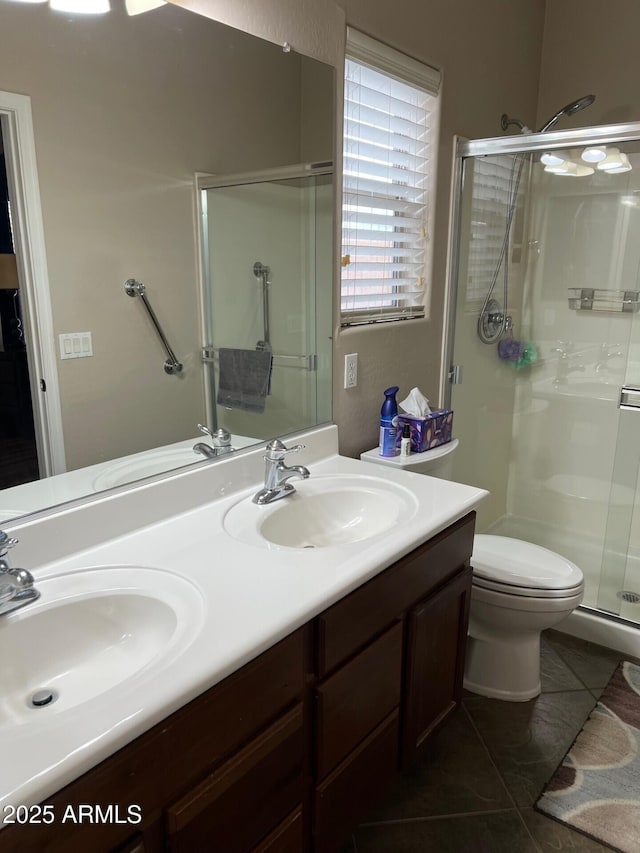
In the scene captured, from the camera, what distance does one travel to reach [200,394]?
64.3 inches

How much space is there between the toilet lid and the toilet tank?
0.34 meters

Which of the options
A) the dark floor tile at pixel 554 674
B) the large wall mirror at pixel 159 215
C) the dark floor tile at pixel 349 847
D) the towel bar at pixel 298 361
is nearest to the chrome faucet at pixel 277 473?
the large wall mirror at pixel 159 215

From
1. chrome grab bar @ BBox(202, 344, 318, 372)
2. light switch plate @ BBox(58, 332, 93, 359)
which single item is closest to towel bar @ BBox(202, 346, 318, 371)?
chrome grab bar @ BBox(202, 344, 318, 372)

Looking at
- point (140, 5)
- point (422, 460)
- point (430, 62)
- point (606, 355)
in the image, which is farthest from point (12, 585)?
point (606, 355)

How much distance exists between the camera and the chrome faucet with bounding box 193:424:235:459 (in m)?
1.66

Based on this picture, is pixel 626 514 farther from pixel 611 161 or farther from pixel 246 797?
pixel 246 797

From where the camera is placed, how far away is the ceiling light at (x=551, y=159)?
2633mm

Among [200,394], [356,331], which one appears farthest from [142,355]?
[356,331]

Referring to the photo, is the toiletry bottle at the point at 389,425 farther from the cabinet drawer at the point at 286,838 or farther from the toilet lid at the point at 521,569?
the cabinet drawer at the point at 286,838

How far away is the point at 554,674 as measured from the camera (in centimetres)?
234

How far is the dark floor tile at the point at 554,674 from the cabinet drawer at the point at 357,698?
3.24 feet

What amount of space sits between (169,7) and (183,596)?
1.29 meters

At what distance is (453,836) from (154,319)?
1529mm

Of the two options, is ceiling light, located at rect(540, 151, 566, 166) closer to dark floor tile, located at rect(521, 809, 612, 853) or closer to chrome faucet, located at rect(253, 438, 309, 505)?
chrome faucet, located at rect(253, 438, 309, 505)
